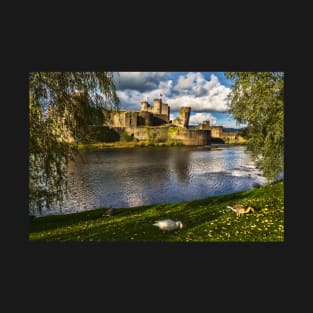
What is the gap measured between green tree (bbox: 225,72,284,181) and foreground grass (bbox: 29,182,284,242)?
0.99m

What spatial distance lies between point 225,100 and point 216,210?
2.78m

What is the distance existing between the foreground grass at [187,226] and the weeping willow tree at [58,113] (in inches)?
41.3

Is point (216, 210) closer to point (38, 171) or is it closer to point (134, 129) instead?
point (38, 171)

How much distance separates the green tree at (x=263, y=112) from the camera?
5.87 metres

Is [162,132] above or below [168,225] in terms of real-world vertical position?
above

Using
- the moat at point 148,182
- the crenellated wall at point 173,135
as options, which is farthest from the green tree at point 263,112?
the crenellated wall at point 173,135

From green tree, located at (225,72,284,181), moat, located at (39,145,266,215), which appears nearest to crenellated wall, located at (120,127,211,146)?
moat, located at (39,145,266,215)

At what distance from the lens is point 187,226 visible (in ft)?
18.4

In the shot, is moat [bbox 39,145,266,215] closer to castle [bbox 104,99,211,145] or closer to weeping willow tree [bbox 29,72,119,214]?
weeping willow tree [bbox 29,72,119,214]

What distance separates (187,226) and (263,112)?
3065mm

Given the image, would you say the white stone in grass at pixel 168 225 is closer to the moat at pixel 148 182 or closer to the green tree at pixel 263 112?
the green tree at pixel 263 112

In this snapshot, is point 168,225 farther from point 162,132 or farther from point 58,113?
point 162,132

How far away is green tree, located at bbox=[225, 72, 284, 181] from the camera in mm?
5873

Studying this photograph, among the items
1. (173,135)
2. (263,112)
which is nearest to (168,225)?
(263,112)
